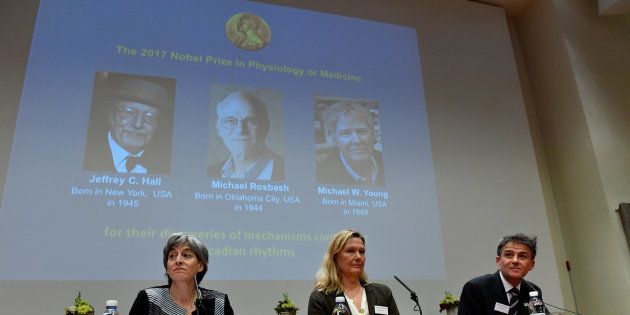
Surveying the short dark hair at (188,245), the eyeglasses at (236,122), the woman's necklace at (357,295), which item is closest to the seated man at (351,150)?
the eyeglasses at (236,122)

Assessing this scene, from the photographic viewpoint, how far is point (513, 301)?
8.86ft

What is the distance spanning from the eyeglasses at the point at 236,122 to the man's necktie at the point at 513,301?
7.71 ft

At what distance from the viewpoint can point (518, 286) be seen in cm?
275

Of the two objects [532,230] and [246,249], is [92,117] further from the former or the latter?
[532,230]

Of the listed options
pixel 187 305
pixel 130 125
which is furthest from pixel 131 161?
pixel 187 305

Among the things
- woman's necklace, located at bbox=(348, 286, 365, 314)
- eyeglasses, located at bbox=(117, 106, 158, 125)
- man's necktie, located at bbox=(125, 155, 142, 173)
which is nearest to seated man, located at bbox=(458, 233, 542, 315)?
woman's necklace, located at bbox=(348, 286, 365, 314)

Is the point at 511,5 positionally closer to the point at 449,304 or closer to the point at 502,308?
the point at 449,304

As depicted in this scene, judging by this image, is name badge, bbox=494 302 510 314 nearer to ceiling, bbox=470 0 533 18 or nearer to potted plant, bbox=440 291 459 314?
potted plant, bbox=440 291 459 314

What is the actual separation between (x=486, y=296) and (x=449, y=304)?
1469 millimetres

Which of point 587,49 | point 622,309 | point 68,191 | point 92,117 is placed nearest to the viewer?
point 68,191

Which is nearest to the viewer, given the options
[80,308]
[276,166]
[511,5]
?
[80,308]

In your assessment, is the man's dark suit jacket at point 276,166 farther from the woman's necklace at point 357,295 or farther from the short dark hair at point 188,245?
the short dark hair at point 188,245

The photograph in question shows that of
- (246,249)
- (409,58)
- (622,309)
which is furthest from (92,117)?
(622,309)

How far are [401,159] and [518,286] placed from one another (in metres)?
2.02
